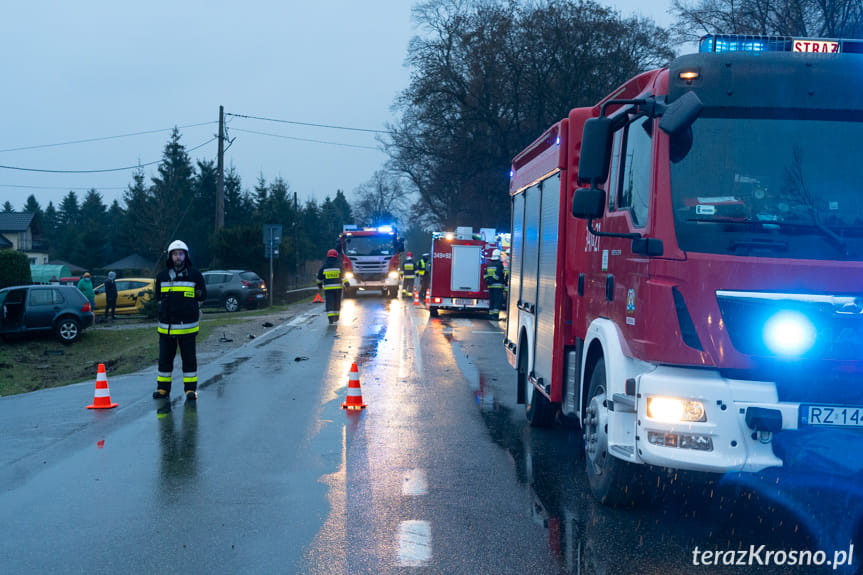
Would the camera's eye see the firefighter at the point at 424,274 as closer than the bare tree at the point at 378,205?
Yes

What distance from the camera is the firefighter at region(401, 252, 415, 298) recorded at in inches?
1497

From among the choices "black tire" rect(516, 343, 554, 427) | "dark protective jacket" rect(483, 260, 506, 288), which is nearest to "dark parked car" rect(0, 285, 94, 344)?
"dark protective jacket" rect(483, 260, 506, 288)

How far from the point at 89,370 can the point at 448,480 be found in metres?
12.5

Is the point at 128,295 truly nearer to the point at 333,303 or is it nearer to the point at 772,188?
the point at 333,303

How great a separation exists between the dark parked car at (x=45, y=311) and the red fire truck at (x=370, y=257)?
1486 cm

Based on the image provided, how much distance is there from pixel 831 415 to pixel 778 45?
241cm

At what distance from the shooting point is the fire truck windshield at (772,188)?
187 inches

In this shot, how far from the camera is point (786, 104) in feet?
16.4

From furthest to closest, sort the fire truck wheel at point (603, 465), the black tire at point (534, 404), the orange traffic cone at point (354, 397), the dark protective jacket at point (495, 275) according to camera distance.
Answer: the dark protective jacket at point (495, 275) < the orange traffic cone at point (354, 397) < the black tire at point (534, 404) < the fire truck wheel at point (603, 465)

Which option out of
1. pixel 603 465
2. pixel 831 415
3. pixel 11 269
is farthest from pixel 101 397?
pixel 11 269

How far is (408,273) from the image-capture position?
41.2m

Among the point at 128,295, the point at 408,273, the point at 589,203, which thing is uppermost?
the point at 589,203

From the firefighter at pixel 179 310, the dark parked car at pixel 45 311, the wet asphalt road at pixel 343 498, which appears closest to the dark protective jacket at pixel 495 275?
the dark parked car at pixel 45 311

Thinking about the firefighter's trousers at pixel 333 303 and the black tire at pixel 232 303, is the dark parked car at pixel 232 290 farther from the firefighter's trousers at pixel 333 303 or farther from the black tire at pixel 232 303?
the firefighter's trousers at pixel 333 303
